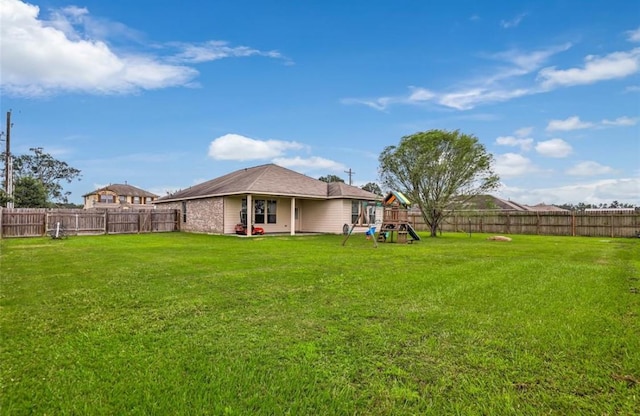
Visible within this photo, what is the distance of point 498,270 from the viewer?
7.61 meters

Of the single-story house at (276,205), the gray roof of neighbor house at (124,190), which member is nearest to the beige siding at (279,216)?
the single-story house at (276,205)

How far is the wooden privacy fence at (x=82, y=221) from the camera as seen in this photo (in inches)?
689

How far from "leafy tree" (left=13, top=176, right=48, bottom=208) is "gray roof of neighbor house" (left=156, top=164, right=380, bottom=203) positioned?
1796cm

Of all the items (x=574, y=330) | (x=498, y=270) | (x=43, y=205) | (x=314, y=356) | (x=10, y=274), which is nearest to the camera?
(x=314, y=356)

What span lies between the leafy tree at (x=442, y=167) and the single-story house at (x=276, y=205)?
11.0 ft

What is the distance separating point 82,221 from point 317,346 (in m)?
20.9

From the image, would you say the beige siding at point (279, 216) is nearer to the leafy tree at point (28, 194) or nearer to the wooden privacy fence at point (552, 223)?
the wooden privacy fence at point (552, 223)

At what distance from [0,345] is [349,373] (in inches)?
126

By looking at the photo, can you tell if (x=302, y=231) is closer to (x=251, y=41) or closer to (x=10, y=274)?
(x=251, y=41)

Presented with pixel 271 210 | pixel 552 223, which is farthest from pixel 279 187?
pixel 552 223

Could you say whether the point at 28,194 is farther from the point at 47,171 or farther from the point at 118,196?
the point at 118,196

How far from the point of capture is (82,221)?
63.5ft

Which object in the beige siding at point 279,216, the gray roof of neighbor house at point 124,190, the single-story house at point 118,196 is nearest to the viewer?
the beige siding at point 279,216

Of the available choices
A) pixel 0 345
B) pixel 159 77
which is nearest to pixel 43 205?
pixel 159 77
